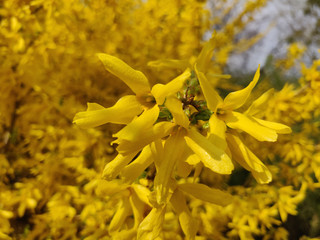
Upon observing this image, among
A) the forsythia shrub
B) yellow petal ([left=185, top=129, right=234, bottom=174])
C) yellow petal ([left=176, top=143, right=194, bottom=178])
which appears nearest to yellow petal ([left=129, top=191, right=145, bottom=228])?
the forsythia shrub

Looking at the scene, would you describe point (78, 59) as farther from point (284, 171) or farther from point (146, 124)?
point (284, 171)

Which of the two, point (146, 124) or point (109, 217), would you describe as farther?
point (109, 217)

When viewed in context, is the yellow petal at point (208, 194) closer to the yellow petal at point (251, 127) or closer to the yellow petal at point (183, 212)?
the yellow petal at point (183, 212)

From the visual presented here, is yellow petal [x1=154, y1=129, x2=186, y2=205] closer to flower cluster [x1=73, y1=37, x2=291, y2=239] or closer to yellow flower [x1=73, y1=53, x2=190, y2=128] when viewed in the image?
flower cluster [x1=73, y1=37, x2=291, y2=239]

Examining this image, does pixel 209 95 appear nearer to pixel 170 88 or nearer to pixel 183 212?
pixel 170 88

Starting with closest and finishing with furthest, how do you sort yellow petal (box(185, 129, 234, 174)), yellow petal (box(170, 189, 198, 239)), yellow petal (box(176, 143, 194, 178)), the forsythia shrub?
yellow petal (box(185, 129, 234, 174)), yellow petal (box(176, 143, 194, 178)), yellow petal (box(170, 189, 198, 239)), the forsythia shrub

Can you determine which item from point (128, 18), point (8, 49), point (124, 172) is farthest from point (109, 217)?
point (128, 18)

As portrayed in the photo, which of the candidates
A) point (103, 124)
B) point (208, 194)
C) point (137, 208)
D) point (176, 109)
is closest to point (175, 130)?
point (176, 109)
